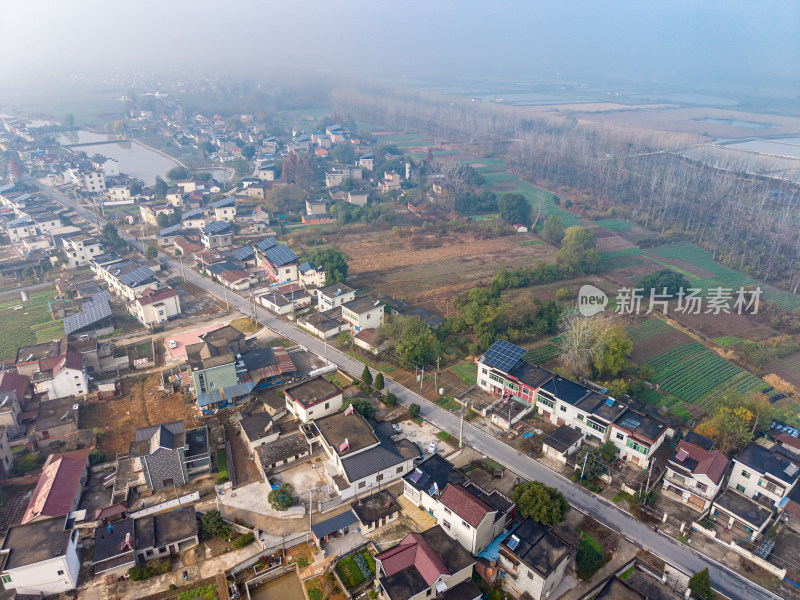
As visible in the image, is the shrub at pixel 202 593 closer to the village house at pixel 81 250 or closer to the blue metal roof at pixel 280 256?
the blue metal roof at pixel 280 256

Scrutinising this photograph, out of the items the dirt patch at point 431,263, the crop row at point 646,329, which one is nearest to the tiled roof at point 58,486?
the dirt patch at point 431,263

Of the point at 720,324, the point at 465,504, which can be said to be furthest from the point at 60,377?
the point at 720,324

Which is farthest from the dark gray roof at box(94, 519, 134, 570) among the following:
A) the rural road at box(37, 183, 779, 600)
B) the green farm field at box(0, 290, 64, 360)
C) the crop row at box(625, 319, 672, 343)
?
the crop row at box(625, 319, 672, 343)

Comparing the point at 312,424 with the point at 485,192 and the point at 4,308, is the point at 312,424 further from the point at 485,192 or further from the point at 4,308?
the point at 485,192

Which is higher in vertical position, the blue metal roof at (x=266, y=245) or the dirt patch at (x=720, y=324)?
the blue metal roof at (x=266, y=245)

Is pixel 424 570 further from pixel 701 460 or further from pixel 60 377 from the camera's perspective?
pixel 60 377

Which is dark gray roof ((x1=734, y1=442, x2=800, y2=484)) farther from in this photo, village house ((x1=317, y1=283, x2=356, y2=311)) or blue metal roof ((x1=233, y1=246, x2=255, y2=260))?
blue metal roof ((x1=233, y1=246, x2=255, y2=260))
